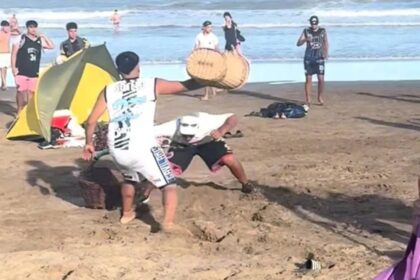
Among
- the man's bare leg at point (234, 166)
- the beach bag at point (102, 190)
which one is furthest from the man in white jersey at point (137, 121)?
the man's bare leg at point (234, 166)

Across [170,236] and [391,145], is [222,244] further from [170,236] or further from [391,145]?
[391,145]

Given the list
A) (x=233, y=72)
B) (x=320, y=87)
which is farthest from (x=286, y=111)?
(x=233, y=72)

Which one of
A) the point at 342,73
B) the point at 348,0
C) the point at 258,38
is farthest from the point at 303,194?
the point at 348,0

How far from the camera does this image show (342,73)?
22438 mm

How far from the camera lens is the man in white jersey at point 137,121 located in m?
7.57

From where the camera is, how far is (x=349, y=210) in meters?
8.49

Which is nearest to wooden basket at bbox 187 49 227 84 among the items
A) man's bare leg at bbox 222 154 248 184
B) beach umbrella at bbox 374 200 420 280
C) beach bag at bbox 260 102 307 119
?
man's bare leg at bbox 222 154 248 184

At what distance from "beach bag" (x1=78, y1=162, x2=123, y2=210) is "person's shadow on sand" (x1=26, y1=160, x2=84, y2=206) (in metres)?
0.30

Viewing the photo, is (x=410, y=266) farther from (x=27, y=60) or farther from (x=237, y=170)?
(x=27, y=60)

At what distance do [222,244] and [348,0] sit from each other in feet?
138

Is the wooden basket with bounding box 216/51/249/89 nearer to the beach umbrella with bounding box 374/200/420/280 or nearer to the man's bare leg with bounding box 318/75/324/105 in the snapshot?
the beach umbrella with bounding box 374/200/420/280

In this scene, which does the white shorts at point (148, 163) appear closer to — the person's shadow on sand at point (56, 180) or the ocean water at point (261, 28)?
the person's shadow on sand at point (56, 180)

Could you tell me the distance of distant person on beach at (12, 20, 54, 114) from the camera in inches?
569

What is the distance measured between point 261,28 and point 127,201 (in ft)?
91.3
